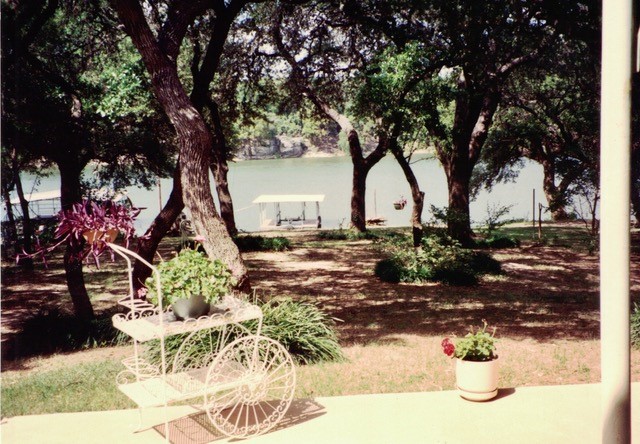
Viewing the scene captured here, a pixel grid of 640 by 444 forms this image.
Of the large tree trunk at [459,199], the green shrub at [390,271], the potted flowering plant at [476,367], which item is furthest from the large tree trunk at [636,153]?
the potted flowering plant at [476,367]

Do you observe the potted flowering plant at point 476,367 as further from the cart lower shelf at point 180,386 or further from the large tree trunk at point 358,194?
the large tree trunk at point 358,194

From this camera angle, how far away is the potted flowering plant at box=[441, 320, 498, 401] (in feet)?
17.5

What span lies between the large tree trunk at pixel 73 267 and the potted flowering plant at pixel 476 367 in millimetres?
5185

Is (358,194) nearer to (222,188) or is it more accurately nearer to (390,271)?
(222,188)

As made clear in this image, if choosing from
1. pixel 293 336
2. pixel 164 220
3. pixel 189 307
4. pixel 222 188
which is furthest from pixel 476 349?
pixel 222 188

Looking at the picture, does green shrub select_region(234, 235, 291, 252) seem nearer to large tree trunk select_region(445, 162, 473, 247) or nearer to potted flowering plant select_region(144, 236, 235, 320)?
large tree trunk select_region(445, 162, 473, 247)

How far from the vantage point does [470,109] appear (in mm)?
15352

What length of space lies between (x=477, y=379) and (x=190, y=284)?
8.47 ft

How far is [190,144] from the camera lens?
7562 mm

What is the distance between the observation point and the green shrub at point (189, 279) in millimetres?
4691

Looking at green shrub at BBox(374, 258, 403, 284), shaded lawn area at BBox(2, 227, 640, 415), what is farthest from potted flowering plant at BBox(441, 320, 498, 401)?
green shrub at BBox(374, 258, 403, 284)

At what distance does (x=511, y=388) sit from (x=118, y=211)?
3879 mm

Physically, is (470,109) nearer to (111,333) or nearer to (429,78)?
(429,78)

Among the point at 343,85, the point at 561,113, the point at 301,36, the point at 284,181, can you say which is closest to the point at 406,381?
the point at 301,36
